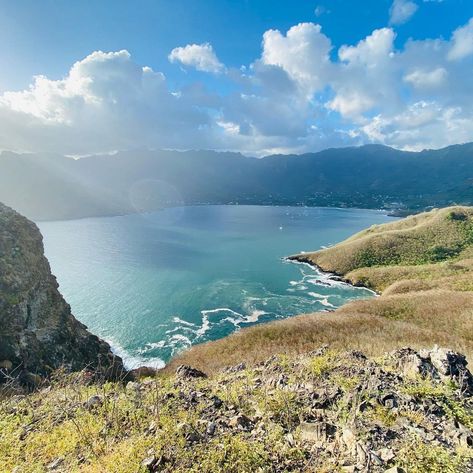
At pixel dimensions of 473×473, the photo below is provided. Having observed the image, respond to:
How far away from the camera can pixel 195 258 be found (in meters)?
102

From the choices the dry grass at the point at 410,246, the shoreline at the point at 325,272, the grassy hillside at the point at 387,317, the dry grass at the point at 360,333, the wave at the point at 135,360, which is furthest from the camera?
the dry grass at the point at 410,246

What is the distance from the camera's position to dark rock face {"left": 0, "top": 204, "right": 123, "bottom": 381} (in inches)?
979

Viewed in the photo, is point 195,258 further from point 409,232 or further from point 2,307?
point 2,307

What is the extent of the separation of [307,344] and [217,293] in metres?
40.0

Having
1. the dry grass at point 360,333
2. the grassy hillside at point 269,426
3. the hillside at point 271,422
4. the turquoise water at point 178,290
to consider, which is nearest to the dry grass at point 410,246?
the turquoise water at point 178,290

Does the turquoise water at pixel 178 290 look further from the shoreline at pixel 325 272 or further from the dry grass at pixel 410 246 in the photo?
the dry grass at pixel 410 246

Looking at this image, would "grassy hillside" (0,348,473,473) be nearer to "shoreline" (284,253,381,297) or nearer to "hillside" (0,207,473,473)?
"hillside" (0,207,473,473)

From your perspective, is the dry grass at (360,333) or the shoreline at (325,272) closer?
the dry grass at (360,333)

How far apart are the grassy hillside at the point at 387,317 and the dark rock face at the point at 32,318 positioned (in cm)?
976

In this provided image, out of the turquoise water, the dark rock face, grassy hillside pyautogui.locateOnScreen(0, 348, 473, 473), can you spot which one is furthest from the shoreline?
grassy hillside pyautogui.locateOnScreen(0, 348, 473, 473)

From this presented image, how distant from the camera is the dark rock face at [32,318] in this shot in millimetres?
24859

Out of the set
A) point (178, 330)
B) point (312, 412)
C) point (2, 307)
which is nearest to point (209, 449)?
point (312, 412)

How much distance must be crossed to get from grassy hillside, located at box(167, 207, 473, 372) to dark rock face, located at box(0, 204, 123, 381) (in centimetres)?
976

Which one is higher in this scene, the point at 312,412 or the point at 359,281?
the point at 312,412
